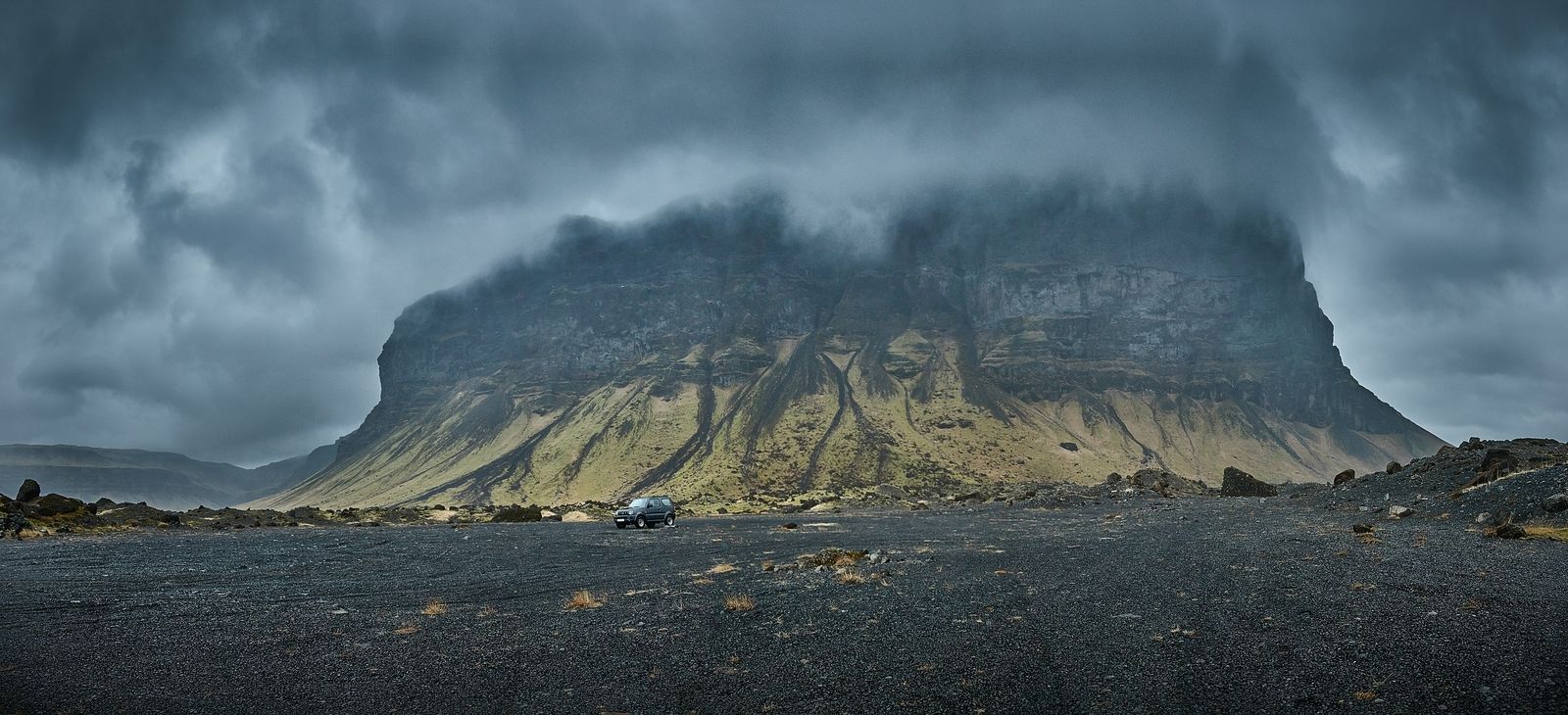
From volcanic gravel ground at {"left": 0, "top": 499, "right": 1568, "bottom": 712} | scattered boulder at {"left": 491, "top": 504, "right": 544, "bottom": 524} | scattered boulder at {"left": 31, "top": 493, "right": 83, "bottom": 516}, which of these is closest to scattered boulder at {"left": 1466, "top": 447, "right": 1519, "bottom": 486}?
volcanic gravel ground at {"left": 0, "top": 499, "right": 1568, "bottom": 712}

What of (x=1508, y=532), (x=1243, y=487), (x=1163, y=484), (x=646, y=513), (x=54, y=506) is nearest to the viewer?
(x=1508, y=532)

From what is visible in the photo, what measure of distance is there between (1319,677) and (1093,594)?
616 centimetres

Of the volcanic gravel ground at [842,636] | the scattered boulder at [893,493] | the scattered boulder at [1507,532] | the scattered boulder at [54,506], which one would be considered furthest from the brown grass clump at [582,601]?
the scattered boulder at [893,493]

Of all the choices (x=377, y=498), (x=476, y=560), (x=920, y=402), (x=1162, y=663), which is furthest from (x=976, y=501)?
(x=377, y=498)

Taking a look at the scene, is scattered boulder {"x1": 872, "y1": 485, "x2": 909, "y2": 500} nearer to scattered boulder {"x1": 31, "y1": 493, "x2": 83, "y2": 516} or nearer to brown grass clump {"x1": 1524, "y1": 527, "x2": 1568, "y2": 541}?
brown grass clump {"x1": 1524, "y1": 527, "x2": 1568, "y2": 541}

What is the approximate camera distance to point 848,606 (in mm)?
13984

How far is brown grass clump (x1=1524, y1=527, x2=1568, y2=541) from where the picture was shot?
65.1 ft

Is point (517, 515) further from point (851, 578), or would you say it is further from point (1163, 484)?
point (1163, 484)

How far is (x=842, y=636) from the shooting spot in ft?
38.0

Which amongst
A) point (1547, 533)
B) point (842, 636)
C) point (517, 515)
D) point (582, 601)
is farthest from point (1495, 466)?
point (517, 515)

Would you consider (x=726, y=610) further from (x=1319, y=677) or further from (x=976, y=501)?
(x=976, y=501)

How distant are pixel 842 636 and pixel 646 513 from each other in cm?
3746

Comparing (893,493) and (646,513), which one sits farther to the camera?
(893,493)

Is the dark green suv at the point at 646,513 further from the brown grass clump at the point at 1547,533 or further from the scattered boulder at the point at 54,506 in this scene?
the brown grass clump at the point at 1547,533
